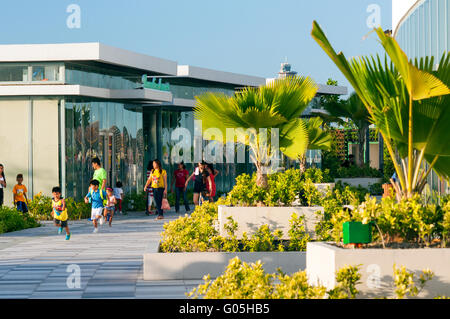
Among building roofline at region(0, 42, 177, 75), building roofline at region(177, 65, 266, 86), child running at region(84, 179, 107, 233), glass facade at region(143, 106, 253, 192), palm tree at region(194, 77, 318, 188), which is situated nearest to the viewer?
palm tree at region(194, 77, 318, 188)

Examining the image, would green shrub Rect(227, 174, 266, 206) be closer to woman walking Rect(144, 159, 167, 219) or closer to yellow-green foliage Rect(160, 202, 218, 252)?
yellow-green foliage Rect(160, 202, 218, 252)

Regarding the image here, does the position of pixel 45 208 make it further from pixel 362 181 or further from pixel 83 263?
pixel 362 181

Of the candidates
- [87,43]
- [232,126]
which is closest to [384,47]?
[232,126]

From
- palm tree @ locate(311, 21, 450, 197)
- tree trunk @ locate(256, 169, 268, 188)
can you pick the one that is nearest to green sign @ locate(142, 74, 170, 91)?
tree trunk @ locate(256, 169, 268, 188)

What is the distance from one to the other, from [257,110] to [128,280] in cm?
394

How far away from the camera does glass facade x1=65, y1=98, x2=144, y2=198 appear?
75.8 ft

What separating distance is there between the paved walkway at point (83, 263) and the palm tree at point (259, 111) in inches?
110

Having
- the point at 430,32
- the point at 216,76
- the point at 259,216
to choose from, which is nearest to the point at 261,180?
the point at 259,216

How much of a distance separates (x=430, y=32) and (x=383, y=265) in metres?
14.1

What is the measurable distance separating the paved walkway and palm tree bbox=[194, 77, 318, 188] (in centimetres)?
278

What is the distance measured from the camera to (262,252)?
436 inches

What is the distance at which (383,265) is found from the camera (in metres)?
7.00

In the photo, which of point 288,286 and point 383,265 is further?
point 383,265

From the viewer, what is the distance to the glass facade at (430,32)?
59.3 feet
